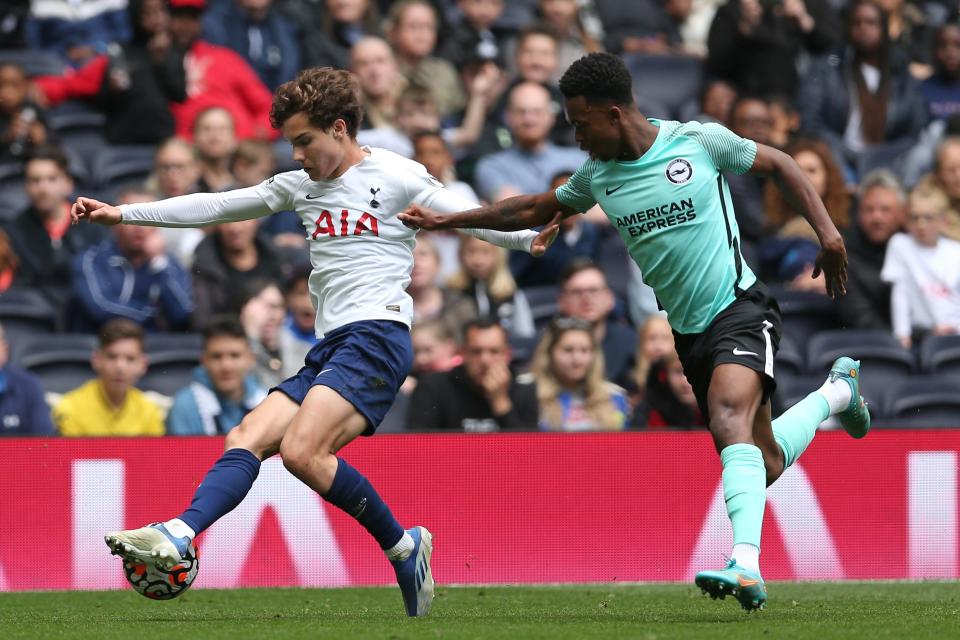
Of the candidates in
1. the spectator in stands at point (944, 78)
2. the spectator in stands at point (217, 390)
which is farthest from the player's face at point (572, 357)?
the spectator in stands at point (944, 78)

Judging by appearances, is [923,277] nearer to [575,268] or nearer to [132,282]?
[575,268]

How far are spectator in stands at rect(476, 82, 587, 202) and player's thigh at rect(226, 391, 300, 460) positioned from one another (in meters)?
5.38

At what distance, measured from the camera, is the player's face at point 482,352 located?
9.84 m

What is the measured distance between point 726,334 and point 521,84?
629 centimetres

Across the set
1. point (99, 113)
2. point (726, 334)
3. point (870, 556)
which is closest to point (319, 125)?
point (726, 334)

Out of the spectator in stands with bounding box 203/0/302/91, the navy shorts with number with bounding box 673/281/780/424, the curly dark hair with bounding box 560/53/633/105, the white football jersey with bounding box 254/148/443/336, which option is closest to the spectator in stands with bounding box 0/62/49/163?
the spectator in stands with bounding box 203/0/302/91

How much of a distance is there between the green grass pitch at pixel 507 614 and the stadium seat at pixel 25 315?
2686 millimetres

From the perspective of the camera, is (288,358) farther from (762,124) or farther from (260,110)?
(762,124)

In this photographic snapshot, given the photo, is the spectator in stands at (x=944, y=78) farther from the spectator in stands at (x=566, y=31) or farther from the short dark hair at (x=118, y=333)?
the short dark hair at (x=118, y=333)

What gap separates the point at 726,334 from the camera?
6492 mm

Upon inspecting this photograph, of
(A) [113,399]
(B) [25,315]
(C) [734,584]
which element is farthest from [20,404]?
(C) [734,584]

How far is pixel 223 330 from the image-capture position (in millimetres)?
9695

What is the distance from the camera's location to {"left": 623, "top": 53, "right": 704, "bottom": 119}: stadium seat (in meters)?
13.9

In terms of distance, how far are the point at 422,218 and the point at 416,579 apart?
158 centimetres
